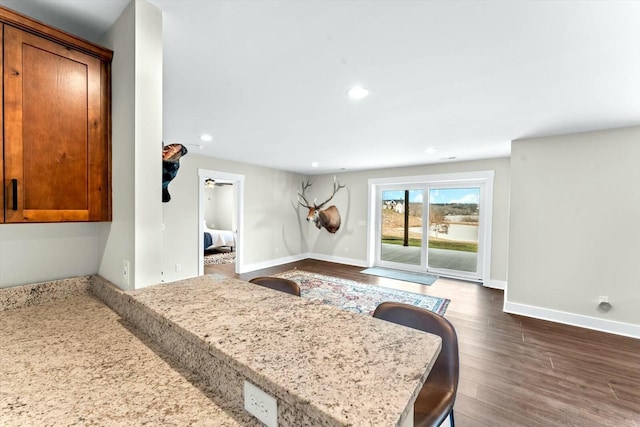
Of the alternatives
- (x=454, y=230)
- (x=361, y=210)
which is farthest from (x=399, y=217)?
(x=454, y=230)

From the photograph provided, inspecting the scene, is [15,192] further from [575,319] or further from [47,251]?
[575,319]

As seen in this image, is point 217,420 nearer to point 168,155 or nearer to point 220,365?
point 220,365

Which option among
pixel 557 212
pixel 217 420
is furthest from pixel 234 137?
pixel 557 212

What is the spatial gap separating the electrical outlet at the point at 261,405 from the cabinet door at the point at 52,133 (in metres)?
1.22

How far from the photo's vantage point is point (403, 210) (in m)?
5.95

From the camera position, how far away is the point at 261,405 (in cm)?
60

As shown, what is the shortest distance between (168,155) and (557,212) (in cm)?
426

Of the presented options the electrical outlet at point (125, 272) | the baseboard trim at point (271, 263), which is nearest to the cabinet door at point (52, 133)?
the electrical outlet at point (125, 272)

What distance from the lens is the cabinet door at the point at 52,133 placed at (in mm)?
1048

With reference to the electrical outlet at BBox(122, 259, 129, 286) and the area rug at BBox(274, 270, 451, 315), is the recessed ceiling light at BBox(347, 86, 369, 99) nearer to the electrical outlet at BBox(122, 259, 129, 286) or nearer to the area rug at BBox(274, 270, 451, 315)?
the electrical outlet at BBox(122, 259, 129, 286)

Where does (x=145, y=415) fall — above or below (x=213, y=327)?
below

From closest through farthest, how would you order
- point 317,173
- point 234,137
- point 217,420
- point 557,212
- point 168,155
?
point 217,420 < point 168,155 < point 557,212 < point 234,137 < point 317,173

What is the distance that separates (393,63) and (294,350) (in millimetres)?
1801

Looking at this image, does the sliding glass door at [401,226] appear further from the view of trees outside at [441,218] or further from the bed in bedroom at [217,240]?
the bed in bedroom at [217,240]
